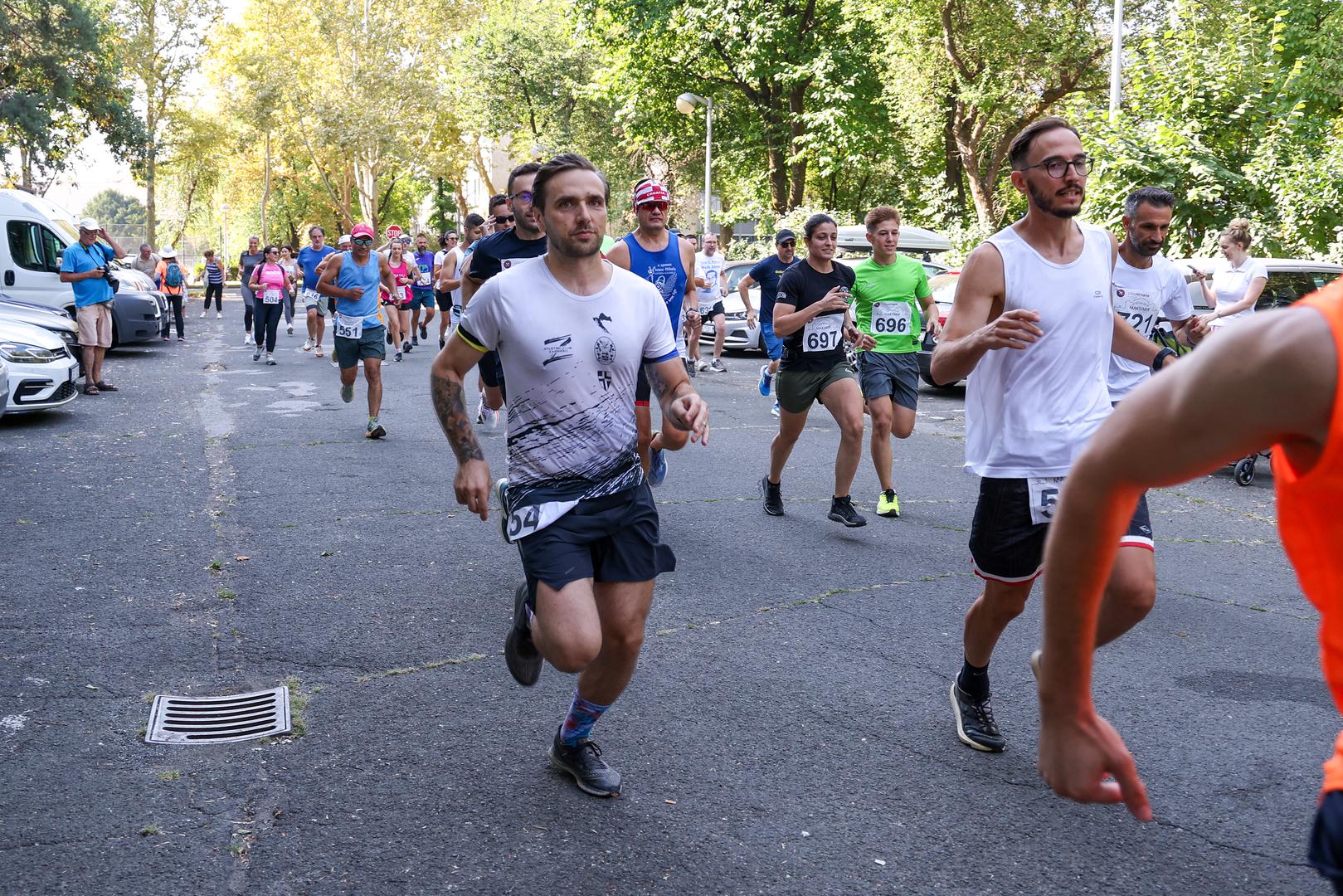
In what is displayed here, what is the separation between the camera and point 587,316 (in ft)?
Answer: 13.0

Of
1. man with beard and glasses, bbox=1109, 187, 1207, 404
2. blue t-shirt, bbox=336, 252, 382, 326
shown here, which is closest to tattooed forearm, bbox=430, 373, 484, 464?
man with beard and glasses, bbox=1109, 187, 1207, 404

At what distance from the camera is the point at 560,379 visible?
394 centimetres

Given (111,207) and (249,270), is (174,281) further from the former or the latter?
(111,207)

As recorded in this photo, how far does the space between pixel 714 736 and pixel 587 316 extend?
5.18ft

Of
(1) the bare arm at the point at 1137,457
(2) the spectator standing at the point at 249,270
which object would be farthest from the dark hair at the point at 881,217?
(2) the spectator standing at the point at 249,270

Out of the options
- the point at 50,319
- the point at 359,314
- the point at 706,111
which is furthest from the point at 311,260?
the point at 706,111

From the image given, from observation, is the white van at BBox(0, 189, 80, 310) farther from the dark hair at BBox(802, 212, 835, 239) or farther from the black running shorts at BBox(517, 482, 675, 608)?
the black running shorts at BBox(517, 482, 675, 608)

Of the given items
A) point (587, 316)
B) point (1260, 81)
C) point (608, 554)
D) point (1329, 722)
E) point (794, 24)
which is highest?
point (794, 24)

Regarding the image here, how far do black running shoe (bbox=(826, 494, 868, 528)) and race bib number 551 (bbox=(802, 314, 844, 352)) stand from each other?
97cm

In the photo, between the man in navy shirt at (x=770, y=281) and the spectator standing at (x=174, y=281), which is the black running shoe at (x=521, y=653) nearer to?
the man in navy shirt at (x=770, y=281)

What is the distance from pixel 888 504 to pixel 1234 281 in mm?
5274

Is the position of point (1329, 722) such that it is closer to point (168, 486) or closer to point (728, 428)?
point (168, 486)

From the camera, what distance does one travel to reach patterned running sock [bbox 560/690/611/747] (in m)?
4.01

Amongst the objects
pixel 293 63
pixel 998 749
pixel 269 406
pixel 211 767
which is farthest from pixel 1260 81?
pixel 293 63
